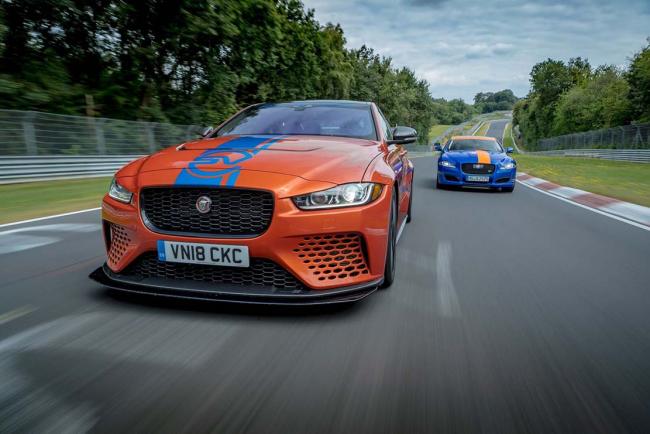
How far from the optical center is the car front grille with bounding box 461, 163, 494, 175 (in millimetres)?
10828

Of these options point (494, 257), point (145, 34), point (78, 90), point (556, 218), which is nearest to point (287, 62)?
point (145, 34)

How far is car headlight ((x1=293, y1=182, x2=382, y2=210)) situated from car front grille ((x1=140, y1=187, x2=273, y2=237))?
0.19m

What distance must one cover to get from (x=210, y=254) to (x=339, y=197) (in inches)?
29.9

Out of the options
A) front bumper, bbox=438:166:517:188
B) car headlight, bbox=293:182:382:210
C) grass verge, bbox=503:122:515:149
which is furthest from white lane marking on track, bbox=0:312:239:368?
grass verge, bbox=503:122:515:149

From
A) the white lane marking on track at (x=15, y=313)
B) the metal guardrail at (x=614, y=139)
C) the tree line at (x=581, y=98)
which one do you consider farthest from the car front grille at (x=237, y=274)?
the tree line at (x=581, y=98)

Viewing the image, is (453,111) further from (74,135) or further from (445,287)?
(445,287)

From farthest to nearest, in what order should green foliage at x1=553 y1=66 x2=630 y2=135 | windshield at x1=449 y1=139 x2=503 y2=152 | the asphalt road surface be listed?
green foliage at x1=553 y1=66 x2=630 y2=135 → windshield at x1=449 y1=139 x2=503 y2=152 → the asphalt road surface

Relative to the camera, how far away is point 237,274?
8.76ft

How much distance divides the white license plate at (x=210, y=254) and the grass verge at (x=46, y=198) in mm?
4656

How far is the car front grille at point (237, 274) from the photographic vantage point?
2.64 m

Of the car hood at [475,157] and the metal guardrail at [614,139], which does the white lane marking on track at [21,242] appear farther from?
the metal guardrail at [614,139]

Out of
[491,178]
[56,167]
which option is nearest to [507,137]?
[491,178]

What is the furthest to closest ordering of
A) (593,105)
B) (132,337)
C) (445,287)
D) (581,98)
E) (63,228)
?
(581,98) → (593,105) → (63,228) → (445,287) → (132,337)

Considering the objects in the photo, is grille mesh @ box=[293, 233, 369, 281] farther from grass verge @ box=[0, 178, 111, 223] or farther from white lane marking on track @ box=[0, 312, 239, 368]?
grass verge @ box=[0, 178, 111, 223]
